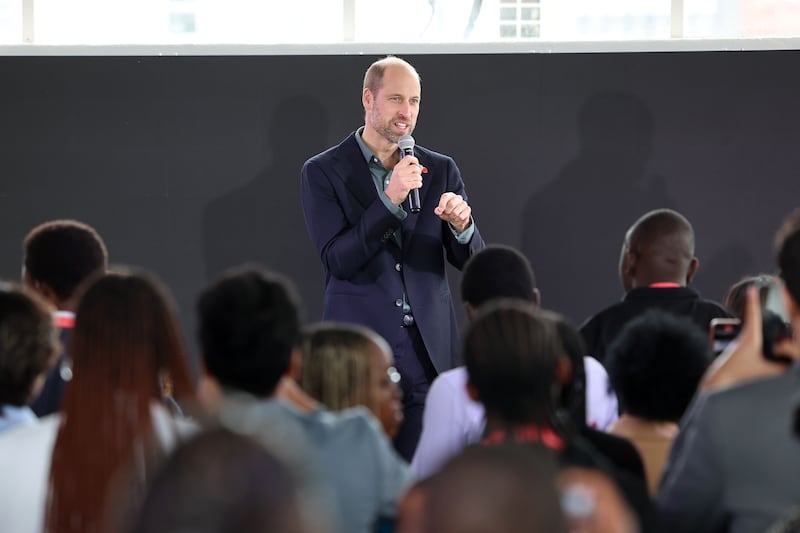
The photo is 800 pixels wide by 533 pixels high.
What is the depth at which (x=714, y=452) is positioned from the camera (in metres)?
2.08

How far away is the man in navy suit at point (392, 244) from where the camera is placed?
4.25 meters

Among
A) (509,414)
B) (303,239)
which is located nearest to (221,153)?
(303,239)

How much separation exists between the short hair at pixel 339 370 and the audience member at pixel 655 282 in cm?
122

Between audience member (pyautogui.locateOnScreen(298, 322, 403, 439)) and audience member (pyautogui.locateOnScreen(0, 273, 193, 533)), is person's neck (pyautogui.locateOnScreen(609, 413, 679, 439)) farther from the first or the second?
audience member (pyautogui.locateOnScreen(0, 273, 193, 533))

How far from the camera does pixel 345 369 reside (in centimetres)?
272

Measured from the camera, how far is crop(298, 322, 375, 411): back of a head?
8.91 ft

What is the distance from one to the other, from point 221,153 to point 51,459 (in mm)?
3505

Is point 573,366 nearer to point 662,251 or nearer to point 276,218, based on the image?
point 662,251

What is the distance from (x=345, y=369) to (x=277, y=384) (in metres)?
0.43

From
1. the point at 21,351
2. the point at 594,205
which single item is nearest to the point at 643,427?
the point at 21,351

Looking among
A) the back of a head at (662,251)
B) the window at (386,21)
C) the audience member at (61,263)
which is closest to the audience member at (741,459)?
the back of a head at (662,251)

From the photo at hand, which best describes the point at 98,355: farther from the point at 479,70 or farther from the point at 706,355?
the point at 479,70

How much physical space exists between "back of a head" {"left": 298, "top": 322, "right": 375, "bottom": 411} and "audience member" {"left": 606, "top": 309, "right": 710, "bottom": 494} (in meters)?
0.57

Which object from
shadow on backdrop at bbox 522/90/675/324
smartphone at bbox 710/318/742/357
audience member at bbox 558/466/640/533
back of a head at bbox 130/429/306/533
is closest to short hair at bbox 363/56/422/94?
shadow on backdrop at bbox 522/90/675/324
